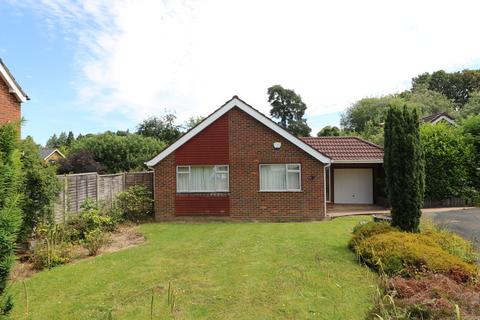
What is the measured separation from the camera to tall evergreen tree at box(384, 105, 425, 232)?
9.13m

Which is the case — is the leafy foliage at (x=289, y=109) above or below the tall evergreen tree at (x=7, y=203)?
above

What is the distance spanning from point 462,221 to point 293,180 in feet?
22.4

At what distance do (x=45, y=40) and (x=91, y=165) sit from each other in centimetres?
1597

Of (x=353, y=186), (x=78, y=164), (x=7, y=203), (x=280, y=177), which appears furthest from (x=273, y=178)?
(x=78, y=164)

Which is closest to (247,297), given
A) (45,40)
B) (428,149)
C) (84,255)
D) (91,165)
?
(84,255)

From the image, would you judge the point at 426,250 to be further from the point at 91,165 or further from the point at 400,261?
the point at 91,165

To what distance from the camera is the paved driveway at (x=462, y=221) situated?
38.1ft

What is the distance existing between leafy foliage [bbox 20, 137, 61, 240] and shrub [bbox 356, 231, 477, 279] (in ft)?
27.0

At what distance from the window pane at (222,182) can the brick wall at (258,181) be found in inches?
11.7

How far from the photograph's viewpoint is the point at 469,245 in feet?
29.2

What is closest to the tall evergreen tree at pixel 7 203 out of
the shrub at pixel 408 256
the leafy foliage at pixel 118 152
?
the shrub at pixel 408 256

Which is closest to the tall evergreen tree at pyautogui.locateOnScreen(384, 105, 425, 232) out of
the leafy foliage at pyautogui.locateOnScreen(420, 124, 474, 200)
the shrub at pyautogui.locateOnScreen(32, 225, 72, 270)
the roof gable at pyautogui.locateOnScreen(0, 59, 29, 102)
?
the shrub at pyautogui.locateOnScreen(32, 225, 72, 270)

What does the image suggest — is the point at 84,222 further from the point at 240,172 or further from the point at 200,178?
the point at 240,172

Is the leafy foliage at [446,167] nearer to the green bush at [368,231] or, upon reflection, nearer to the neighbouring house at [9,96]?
the green bush at [368,231]
